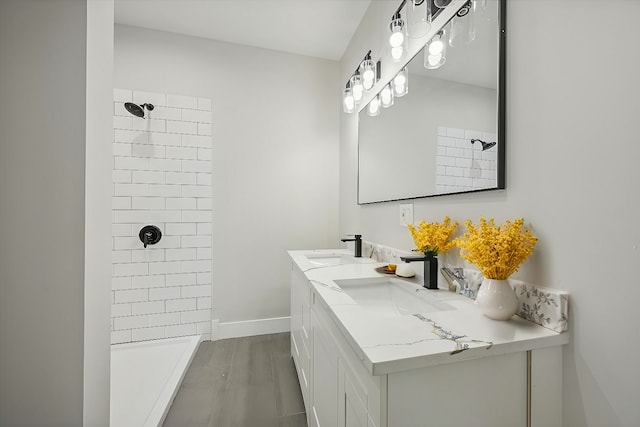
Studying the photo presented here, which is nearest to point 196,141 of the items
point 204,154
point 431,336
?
point 204,154

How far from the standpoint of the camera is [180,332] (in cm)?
230

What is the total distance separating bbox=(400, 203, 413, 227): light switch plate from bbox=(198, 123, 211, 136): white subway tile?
5.98 feet

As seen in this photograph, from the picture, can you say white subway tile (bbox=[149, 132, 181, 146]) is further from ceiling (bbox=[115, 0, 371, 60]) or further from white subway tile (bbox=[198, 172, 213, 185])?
ceiling (bbox=[115, 0, 371, 60])

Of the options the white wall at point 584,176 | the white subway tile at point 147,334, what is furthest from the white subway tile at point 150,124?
the white wall at point 584,176

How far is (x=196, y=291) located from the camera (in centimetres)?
233

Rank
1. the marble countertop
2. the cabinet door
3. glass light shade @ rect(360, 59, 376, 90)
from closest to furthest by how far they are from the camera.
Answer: the marble countertop, the cabinet door, glass light shade @ rect(360, 59, 376, 90)

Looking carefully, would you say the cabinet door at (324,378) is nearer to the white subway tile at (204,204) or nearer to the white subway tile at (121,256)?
the white subway tile at (204,204)

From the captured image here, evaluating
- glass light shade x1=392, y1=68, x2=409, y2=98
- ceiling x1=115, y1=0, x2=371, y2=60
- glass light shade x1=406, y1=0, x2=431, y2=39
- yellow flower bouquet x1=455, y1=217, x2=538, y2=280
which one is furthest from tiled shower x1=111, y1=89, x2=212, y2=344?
yellow flower bouquet x1=455, y1=217, x2=538, y2=280

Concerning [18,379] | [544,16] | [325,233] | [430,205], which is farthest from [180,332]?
[544,16]

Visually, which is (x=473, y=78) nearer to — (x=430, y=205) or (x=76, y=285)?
(x=430, y=205)

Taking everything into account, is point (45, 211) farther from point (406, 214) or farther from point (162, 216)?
point (162, 216)

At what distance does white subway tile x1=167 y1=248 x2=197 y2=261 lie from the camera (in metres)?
2.27

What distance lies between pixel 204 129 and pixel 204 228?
0.88 m

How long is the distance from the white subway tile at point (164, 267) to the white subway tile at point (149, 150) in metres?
→ 0.91
